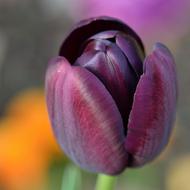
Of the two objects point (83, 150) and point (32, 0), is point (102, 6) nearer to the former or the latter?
point (32, 0)

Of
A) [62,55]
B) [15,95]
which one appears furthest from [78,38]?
[15,95]

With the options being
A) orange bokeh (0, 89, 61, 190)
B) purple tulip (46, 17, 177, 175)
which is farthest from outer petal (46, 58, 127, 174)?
orange bokeh (0, 89, 61, 190)

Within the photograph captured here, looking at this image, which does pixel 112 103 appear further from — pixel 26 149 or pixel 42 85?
pixel 42 85

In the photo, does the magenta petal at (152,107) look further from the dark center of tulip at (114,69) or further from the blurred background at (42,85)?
the blurred background at (42,85)

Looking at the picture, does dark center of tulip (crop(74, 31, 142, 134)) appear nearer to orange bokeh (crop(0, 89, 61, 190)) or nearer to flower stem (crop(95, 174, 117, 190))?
flower stem (crop(95, 174, 117, 190))

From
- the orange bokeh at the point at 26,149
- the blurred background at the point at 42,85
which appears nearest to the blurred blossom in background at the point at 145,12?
the blurred background at the point at 42,85

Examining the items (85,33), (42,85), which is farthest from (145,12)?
(85,33)
